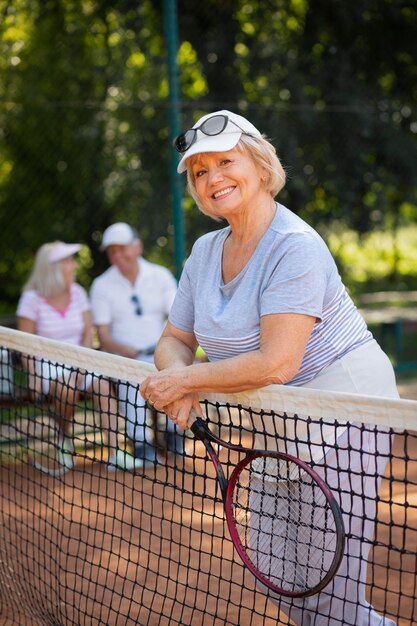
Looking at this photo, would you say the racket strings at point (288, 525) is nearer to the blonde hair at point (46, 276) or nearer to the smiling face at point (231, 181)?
the smiling face at point (231, 181)

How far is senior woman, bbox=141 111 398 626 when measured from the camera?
2584 millimetres

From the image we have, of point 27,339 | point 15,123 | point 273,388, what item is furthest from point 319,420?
point 15,123

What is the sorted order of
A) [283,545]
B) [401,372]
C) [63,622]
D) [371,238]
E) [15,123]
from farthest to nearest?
[371,238], [401,372], [15,123], [63,622], [283,545]

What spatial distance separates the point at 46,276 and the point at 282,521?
12.6ft

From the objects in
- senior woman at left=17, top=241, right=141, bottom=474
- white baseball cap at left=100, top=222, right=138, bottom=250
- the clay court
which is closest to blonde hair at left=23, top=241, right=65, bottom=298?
senior woman at left=17, top=241, right=141, bottom=474

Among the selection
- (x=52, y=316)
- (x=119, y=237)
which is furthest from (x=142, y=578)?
(x=119, y=237)

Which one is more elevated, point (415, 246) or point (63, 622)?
point (415, 246)

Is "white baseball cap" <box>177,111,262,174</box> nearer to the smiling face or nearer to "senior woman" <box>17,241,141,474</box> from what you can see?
the smiling face

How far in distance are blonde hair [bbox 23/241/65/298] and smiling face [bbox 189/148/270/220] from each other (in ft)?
12.2

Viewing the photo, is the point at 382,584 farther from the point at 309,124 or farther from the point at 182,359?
the point at 309,124

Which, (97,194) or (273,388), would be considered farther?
(97,194)

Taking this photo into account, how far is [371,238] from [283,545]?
7.90 meters

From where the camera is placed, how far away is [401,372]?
9.13 m

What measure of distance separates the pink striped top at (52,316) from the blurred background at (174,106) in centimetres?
103
